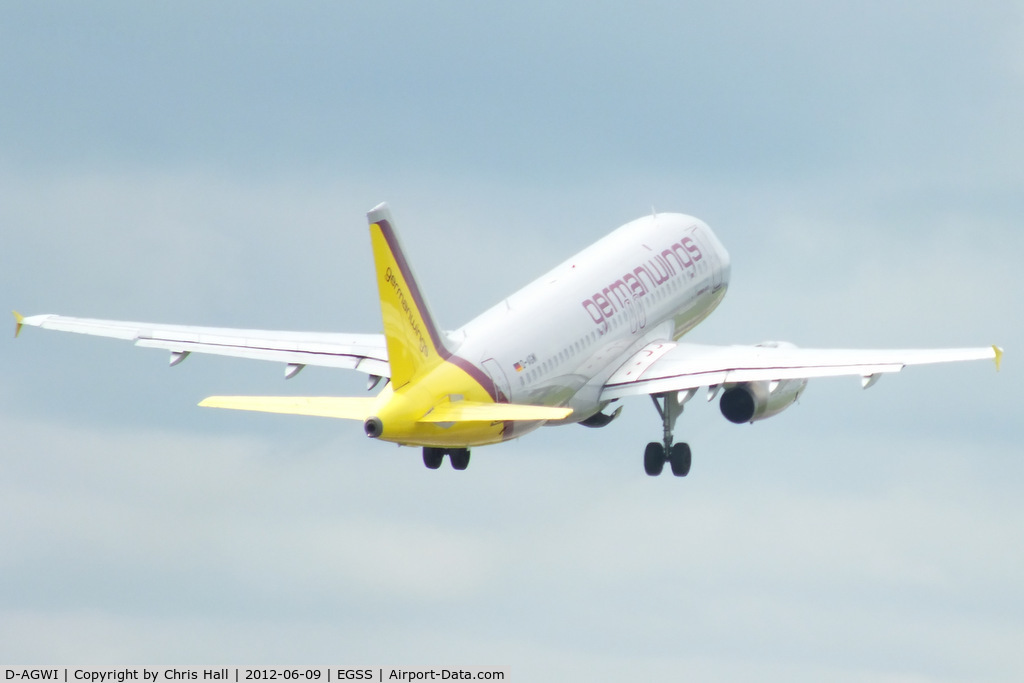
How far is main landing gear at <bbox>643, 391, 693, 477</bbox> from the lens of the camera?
2431 inches

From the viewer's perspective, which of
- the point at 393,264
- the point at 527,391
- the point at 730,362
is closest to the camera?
the point at 393,264

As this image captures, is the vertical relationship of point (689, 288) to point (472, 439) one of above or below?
above

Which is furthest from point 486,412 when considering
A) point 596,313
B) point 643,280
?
point 643,280

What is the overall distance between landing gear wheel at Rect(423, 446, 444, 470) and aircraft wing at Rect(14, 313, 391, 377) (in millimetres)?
2898

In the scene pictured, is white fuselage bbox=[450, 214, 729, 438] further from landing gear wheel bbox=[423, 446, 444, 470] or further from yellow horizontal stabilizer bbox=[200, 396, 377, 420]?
yellow horizontal stabilizer bbox=[200, 396, 377, 420]

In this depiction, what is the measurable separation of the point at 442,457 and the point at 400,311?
795cm

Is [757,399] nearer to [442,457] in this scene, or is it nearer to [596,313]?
[596,313]

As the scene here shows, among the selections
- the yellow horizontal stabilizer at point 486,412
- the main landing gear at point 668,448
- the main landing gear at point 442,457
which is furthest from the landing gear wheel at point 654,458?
the yellow horizontal stabilizer at point 486,412

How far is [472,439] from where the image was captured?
52281 millimetres

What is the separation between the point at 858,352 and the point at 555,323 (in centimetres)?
835

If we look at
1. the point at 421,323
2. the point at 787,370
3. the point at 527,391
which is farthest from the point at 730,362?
the point at 421,323

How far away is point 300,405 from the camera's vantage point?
4938cm

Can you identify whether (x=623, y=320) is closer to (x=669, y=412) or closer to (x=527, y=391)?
(x=669, y=412)

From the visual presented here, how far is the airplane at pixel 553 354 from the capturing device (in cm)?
4997
